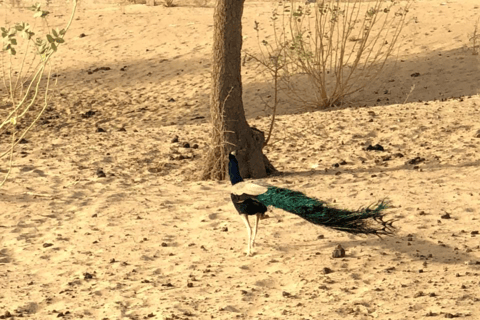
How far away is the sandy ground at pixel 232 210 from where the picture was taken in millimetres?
4848

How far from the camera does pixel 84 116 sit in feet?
36.8

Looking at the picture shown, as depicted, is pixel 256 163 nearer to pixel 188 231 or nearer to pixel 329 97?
pixel 188 231

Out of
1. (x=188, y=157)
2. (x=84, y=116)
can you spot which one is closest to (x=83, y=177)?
(x=188, y=157)

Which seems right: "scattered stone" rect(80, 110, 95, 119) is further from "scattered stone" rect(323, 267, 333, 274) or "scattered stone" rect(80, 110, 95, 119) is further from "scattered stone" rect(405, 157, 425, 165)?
"scattered stone" rect(323, 267, 333, 274)

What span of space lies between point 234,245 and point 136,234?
2.66 feet

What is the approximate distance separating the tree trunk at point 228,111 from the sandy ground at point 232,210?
0.27m

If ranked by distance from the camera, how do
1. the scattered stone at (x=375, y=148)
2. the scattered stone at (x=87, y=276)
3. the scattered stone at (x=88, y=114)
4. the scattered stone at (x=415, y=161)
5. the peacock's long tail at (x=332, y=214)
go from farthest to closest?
the scattered stone at (x=88, y=114) < the scattered stone at (x=375, y=148) < the scattered stone at (x=415, y=161) < the scattered stone at (x=87, y=276) < the peacock's long tail at (x=332, y=214)

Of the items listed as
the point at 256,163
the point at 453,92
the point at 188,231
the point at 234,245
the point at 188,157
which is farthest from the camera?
the point at 453,92

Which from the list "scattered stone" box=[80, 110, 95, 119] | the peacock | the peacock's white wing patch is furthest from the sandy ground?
the peacock's white wing patch

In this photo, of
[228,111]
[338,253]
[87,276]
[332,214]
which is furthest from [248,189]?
[228,111]

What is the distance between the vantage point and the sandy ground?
4.85 meters

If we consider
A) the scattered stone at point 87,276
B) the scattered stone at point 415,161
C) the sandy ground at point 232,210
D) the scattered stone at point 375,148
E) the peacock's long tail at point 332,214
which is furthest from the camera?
the scattered stone at point 375,148

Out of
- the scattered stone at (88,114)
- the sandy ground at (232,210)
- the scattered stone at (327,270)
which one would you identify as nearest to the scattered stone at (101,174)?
the sandy ground at (232,210)

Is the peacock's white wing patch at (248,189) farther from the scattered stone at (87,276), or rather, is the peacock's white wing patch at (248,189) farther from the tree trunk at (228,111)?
the tree trunk at (228,111)
